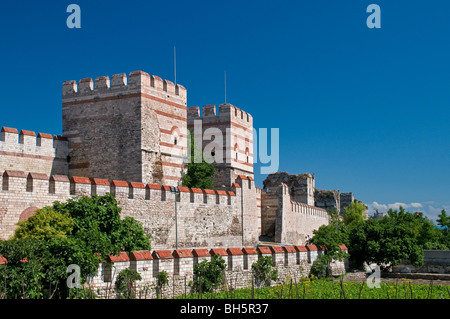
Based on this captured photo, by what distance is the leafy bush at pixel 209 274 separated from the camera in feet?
43.3

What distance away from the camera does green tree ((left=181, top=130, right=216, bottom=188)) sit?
24.7 m

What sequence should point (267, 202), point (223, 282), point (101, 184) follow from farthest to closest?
1. point (267, 202)
2. point (101, 184)
3. point (223, 282)

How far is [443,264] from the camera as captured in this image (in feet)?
86.6

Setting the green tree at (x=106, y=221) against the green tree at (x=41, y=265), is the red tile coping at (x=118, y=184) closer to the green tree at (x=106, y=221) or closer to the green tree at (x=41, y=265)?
the green tree at (x=106, y=221)

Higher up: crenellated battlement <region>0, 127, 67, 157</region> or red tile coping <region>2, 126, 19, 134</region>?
red tile coping <region>2, 126, 19, 134</region>

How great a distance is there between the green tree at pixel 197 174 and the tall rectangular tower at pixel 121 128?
1002 millimetres

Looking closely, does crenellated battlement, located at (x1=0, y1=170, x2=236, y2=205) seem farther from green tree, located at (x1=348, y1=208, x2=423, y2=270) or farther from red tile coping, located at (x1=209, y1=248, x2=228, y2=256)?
green tree, located at (x1=348, y1=208, x2=423, y2=270)

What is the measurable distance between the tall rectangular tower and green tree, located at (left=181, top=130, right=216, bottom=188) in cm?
100

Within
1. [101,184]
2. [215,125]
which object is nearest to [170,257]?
[101,184]

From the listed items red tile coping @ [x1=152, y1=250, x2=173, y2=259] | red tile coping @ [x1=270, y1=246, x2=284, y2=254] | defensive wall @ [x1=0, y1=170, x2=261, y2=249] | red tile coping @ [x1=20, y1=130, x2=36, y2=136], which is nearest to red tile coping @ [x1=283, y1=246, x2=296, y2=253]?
red tile coping @ [x1=270, y1=246, x2=284, y2=254]

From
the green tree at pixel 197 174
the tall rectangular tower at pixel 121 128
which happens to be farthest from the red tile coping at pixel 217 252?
the green tree at pixel 197 174

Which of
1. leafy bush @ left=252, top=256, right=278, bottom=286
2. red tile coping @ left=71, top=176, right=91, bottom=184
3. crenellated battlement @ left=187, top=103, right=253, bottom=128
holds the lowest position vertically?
leafy bush @ left=252, top=256, right=278, bottom=286

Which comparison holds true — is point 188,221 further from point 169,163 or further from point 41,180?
point 41,180
